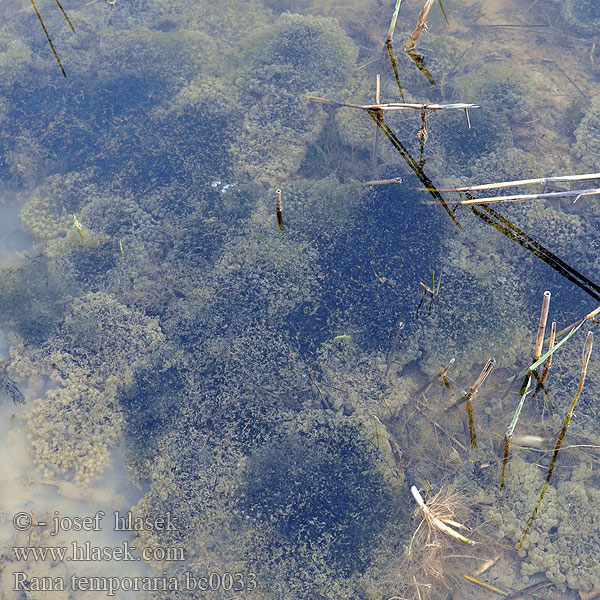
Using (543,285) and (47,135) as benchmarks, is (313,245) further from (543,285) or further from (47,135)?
(47,135)

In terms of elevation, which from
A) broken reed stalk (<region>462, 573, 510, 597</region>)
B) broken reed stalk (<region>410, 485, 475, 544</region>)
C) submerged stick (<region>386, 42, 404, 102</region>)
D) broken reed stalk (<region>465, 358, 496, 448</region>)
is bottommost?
broken reed stalk (<region>462, 573, 510, 597</region>)

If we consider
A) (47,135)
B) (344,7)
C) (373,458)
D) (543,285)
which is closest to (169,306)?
(373,458)

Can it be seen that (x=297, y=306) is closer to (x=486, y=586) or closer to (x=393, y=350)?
(x=393, y=350)

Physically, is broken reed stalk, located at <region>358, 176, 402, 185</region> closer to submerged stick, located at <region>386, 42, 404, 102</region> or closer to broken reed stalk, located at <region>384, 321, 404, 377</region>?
submerged stick, located at <region>386, 42, 404, 102</region>

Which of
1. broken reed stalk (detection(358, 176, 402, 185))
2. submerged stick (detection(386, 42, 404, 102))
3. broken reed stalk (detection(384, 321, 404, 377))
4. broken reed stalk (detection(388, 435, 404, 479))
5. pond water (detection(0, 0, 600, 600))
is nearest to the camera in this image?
pond water (detection(0, 0, 600, 600))

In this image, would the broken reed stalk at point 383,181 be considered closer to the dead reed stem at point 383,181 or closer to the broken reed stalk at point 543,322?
the dead reed stem at point 383,181

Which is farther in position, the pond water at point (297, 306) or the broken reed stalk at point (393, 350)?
the broken reed stalk at point (393, 350)

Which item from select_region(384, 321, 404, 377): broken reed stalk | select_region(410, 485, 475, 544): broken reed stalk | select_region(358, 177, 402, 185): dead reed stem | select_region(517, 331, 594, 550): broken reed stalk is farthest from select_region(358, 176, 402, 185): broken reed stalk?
select_region(410, 485, 475, 544): broken reed stalk

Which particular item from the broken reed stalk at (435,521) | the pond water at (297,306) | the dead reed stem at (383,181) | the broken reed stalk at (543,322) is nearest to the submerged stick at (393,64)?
the pond water at (297,306)
